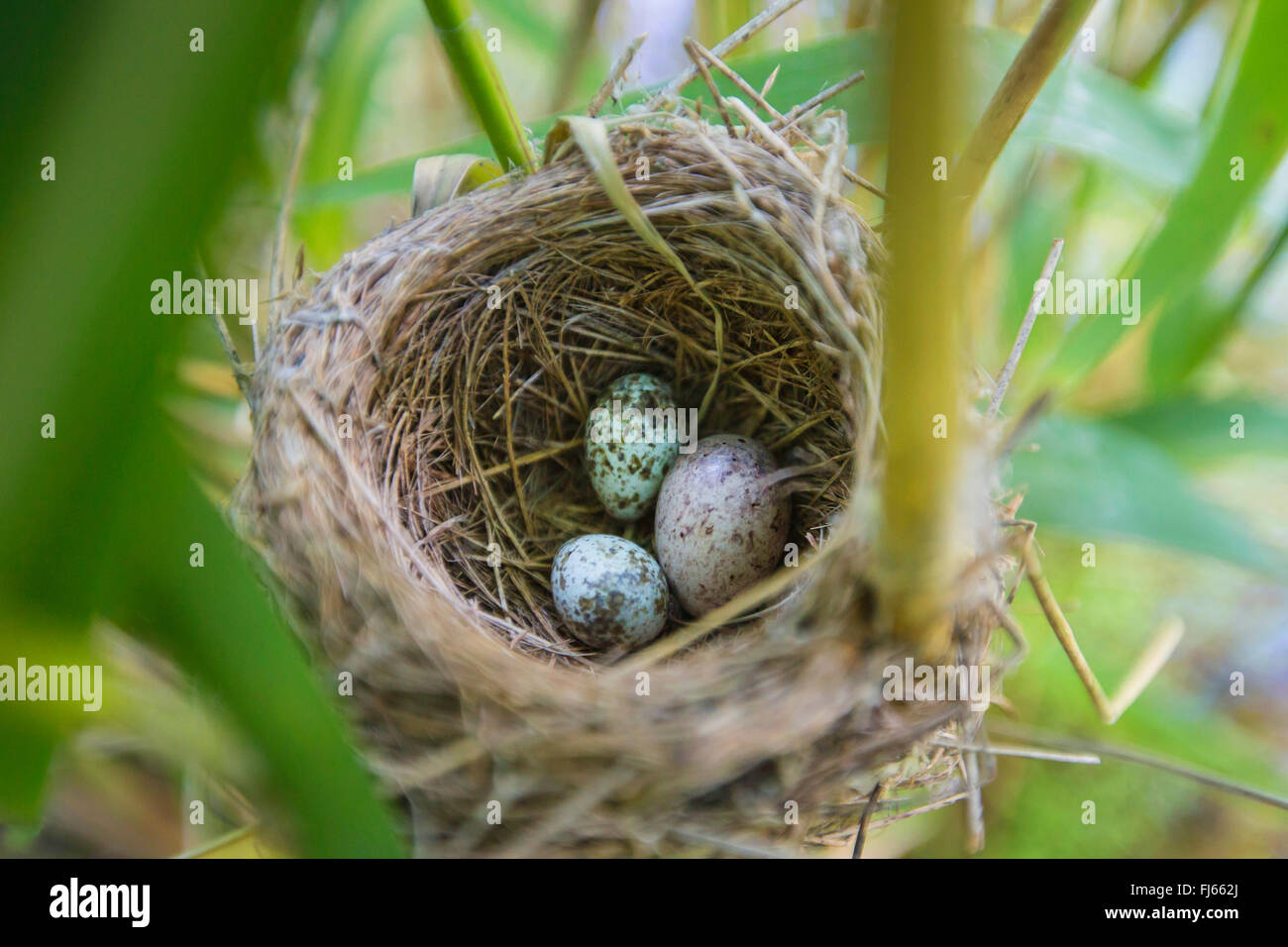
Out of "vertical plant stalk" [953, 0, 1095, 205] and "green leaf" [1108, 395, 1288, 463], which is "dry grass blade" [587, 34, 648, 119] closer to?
"vertical plant stalk" [953, 0, 1095, 205]

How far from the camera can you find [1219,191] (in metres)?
0.73

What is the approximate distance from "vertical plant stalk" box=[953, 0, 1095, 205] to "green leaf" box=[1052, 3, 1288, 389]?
0.75ft

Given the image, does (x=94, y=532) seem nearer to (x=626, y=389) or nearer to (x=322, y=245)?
(x=626, y=389)

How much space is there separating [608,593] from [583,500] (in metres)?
0.23

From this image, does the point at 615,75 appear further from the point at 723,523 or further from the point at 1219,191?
the point at 1219,191

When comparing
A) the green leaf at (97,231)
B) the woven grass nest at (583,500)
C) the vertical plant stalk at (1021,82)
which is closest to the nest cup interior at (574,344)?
the woven grass nest at (583,500)

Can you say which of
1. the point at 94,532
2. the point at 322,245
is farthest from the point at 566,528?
the point at 94,532

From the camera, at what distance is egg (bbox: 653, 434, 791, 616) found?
34.7 inches

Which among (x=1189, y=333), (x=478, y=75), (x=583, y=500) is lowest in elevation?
(x=583, y=500)

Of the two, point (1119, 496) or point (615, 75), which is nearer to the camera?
point (1119, 496)

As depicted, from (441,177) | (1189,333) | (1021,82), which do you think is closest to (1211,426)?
(1189,333)

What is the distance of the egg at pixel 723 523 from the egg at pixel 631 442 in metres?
0.06

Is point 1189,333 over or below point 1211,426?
over

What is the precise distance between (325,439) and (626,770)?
1.30 ft
